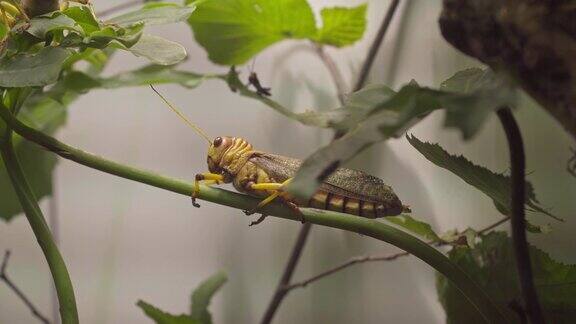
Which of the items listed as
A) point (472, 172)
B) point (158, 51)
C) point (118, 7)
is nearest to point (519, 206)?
point (472, 172)

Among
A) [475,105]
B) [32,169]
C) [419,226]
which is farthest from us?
[32,169]

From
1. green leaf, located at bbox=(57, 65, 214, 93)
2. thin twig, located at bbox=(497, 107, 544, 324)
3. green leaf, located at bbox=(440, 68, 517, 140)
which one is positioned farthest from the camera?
green leaf, located at bbox=(57, 65, 214, 93)

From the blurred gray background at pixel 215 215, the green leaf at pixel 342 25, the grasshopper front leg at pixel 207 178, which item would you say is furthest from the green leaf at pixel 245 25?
the grasshopper front leg at pixel 207 178

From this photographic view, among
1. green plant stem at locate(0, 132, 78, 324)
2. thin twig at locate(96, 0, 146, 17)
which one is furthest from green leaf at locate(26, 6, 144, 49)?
thin twig at locate(96, 0, 146, 17)

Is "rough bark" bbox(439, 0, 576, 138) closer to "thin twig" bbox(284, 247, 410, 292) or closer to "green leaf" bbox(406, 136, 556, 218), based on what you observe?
"green leaf" bbox(406, 136, 556, 218)

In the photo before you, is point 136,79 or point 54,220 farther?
point 54,220

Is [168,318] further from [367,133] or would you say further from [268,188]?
[367,133]

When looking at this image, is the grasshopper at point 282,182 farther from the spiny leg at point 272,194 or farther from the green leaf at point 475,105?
the green leaf at point 475,105
